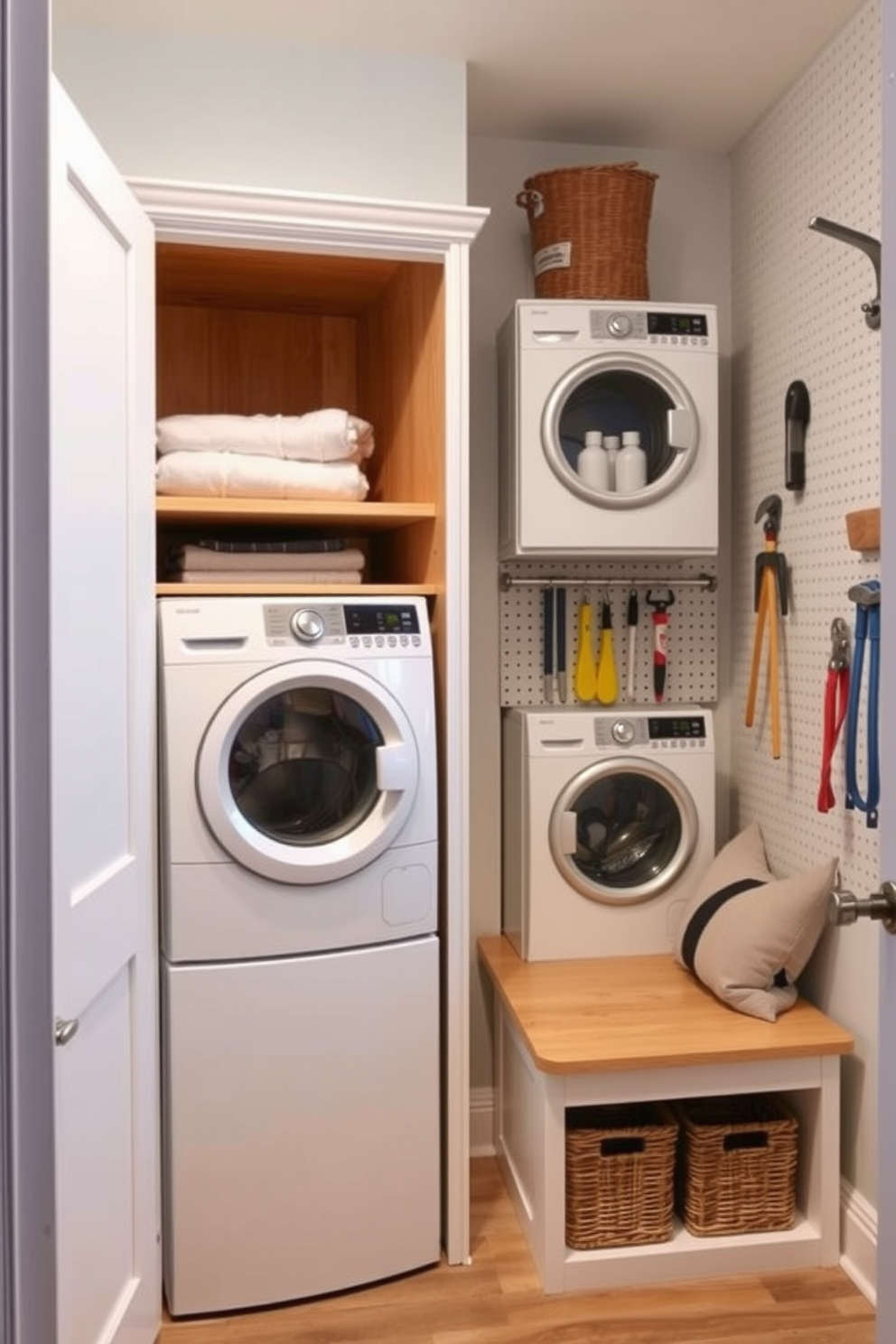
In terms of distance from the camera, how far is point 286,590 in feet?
7.25

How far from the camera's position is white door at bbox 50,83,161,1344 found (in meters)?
1.51

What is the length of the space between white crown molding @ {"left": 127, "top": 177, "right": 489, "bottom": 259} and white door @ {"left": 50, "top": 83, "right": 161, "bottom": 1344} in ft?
0.42


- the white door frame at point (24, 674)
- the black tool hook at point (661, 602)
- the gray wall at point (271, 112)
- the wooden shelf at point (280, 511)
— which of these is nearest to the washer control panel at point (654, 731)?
the black tool hook at point (661, 602)

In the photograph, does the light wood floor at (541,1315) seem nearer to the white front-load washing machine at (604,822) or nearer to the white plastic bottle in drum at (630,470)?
the white front-load washing machine at (604,822)

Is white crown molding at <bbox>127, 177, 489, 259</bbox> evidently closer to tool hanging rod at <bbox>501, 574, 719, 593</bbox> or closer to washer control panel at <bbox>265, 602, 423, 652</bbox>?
washer control panel at <bbox>265, 602, 423, 652</bbox>

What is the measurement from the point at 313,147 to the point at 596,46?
0.67 m

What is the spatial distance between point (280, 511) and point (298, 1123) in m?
1.25

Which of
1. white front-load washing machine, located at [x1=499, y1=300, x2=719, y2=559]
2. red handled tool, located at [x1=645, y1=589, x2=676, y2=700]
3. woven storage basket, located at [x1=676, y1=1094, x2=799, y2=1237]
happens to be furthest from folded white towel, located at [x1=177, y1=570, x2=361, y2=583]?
woven storage basket, located at [x1=676, y1=1094, x2=799, y2=1237]

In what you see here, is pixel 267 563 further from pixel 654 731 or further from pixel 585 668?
pixel 654 731

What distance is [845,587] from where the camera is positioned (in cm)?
229

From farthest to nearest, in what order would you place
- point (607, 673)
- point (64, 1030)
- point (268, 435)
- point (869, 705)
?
point (607, 673) < point (268, 435) < point (869, 705) < point (64, 1030)

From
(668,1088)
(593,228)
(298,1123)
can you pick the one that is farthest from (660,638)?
(298,1123)

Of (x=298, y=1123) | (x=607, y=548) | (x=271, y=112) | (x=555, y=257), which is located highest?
(x=271, y=112)

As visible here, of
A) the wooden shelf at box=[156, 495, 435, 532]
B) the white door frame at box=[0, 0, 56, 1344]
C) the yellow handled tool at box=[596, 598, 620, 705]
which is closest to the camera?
the white door frame at box=[0, 0, 56, 1344]
